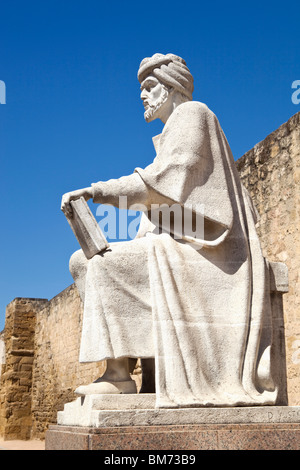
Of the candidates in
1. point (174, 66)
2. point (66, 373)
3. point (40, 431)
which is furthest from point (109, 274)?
point (40, 431)

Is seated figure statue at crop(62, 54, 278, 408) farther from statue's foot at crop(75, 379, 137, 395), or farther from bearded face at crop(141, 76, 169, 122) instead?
bearded face at crop(141, 76, 169, 122)

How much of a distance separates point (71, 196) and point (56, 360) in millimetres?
11717

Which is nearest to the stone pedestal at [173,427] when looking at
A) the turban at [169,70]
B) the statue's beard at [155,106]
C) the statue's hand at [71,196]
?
the statue's hand at [71,196]

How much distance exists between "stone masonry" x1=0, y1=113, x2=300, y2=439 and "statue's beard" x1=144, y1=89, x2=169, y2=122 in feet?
11.9

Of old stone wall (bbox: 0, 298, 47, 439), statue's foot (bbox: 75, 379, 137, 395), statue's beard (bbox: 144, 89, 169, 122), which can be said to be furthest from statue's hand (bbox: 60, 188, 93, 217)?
old stone wall (bbox: 0, 298, 47, 439)

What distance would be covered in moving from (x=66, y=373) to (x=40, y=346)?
2.66 m

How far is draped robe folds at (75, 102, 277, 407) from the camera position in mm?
2936

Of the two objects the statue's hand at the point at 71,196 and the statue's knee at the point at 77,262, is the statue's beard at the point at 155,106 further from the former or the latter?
the statue's knee at the point at 77,262

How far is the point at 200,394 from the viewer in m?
2.89

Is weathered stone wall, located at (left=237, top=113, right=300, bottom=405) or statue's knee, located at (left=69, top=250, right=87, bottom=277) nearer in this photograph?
statue's knee, located at (left=69, top=250, right=87, bottom=277)

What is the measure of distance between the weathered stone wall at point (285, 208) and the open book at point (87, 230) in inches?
161

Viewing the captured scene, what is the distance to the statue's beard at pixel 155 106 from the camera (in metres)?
3.61

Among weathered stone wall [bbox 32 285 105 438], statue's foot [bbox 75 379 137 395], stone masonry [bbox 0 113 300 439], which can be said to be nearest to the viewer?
statue's foot [bbox 75 379 137 395]

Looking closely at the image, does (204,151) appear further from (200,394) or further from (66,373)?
(66,373)
